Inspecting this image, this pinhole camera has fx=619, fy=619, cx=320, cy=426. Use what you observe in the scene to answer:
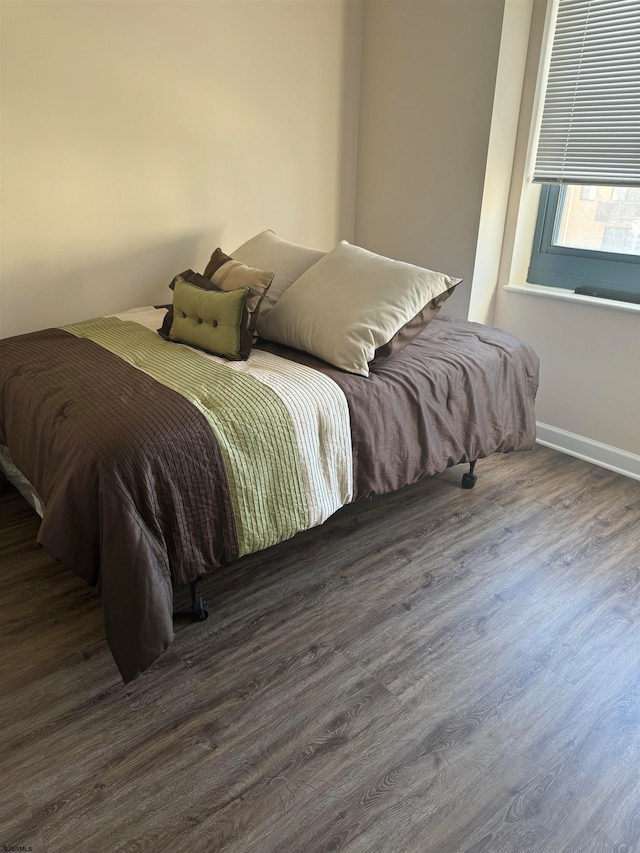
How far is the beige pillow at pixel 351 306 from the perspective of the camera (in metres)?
2.15

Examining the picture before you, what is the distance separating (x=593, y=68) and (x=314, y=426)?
2.08 m

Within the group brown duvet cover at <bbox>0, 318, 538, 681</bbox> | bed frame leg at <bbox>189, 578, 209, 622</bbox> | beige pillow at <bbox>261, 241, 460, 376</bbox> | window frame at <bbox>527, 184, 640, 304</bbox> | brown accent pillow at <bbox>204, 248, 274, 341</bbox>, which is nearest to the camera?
brown duvet cover at <bbox>0, 318, 538, 681</bbox>

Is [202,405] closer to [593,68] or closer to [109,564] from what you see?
[109,564]

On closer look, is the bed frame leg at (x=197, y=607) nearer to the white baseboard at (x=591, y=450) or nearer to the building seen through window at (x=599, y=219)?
the white baseboard at (x=591, y=450)

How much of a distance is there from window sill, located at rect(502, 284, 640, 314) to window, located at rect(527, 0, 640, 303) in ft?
0.13

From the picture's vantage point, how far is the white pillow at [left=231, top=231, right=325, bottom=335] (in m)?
2.49

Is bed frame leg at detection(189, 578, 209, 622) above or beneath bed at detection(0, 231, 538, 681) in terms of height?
beneath

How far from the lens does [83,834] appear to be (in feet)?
4.16

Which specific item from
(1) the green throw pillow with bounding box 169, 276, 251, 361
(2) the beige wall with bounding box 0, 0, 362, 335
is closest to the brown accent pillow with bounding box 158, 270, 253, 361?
(1) the green throw pillow with bounding box 169, 276, 251, 361

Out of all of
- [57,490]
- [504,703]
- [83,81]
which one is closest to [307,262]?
[83,81]

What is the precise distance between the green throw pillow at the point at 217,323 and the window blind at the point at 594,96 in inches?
65.9

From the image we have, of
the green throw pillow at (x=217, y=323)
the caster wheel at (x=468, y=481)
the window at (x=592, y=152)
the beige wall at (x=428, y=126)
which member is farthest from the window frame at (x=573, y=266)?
the green throw pillow at (x=217, y=323)

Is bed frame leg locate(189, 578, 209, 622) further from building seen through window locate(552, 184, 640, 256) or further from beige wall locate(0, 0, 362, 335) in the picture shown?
building seen through window locate(552, 184, 640, 256)

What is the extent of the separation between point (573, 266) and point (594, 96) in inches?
28.3
